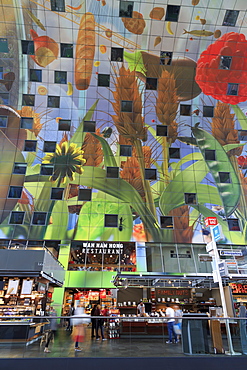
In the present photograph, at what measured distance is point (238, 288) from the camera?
18422mm

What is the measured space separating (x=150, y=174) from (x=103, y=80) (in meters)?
8.60

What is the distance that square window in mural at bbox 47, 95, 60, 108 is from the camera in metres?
21.8

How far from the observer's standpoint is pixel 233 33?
19.4 meters

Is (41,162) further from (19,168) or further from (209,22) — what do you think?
(209,22)

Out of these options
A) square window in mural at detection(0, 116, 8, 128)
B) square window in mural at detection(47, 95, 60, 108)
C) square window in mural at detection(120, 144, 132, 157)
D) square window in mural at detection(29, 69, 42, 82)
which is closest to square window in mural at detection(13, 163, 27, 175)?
square window in mural at detection(0, 116, 8, 128)

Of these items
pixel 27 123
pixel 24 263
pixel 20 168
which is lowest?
pixel 24 263

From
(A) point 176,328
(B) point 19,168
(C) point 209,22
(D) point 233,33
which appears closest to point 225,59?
(D) point 233,33

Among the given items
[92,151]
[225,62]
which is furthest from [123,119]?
[225,62]

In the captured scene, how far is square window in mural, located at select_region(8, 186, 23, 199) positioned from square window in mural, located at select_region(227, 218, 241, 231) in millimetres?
16086

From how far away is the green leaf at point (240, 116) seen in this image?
22.5m

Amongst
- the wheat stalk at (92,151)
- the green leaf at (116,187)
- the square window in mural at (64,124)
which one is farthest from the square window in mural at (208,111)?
the square window in mural at (64,124)

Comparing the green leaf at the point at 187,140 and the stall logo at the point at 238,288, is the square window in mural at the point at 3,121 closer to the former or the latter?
the green leaf at the point at 187,140

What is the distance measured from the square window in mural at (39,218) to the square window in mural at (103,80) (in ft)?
37.3

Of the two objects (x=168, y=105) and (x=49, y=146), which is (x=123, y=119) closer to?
(x=168, y=105)
